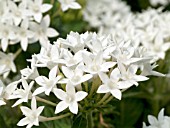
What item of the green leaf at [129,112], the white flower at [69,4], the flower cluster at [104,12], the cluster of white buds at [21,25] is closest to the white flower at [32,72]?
the cluster of white buds at [21,25]

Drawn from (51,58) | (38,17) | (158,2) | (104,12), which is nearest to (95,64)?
(51,58)

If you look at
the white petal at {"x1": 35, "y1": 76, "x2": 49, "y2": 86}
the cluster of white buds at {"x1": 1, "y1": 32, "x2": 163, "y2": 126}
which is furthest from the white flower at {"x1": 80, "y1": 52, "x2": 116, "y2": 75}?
the white petal at {"x1": 35, "y1": 76, "x2": 49, "y2": 86}

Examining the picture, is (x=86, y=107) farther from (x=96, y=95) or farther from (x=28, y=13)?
(x=28, y=13)

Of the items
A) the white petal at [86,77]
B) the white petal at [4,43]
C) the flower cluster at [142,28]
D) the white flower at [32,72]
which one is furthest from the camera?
the flower cluster at [142,28]

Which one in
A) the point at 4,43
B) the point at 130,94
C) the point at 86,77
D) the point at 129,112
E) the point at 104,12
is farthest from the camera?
the point at 104,12

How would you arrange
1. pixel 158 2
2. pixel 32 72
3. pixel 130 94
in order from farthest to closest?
pixel 158 2, pixel 130 94, pixel 32 72

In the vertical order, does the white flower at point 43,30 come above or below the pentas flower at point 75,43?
below

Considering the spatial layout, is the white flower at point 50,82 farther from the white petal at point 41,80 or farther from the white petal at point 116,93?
the white petal at point 116,93

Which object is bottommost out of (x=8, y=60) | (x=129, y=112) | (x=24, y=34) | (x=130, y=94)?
(x=129, y=112)

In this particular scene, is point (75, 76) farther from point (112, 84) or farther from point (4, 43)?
point (4, 43)
